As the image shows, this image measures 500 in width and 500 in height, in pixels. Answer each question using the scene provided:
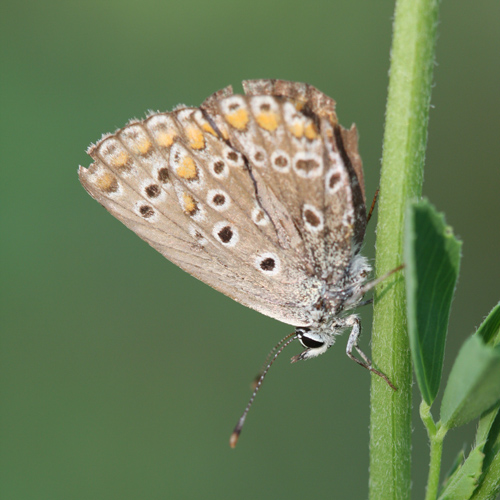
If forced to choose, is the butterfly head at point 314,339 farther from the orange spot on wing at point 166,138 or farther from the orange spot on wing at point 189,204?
the orange spot on wing at point 166,138

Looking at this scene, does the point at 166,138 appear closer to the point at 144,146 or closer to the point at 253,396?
the point at 144,146

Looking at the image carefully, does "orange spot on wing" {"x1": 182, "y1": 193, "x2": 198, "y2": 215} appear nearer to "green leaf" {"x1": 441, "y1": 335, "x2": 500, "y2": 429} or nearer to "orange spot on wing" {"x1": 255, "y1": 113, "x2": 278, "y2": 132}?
"orange spot on wing" {"x1": 255, "y1": 113, "x2": 278, "y2": 132}

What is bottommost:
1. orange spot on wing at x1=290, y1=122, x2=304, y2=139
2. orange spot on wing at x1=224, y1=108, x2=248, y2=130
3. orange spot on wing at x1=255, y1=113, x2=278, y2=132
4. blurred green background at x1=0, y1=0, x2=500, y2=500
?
blurred green background at x1=0, y1=0, x2=500, y2=500

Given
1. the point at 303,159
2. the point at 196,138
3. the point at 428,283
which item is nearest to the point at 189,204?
the point at 196,138

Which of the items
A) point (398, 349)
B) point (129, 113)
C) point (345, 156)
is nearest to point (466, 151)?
point (129, 113)

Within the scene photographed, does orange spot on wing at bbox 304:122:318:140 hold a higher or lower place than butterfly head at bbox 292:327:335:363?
higher

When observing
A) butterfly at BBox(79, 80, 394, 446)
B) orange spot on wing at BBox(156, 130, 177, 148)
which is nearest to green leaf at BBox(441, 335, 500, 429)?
butterfly at BBox(79, 80, 394, 446)
